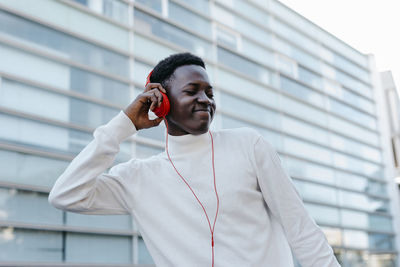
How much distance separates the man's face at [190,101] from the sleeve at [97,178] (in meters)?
0.23

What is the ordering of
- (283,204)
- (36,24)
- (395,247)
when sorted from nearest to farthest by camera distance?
(283,204) → (36,24) → (395,247)

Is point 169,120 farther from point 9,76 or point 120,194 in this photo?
point 9,76

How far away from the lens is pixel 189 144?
227cm

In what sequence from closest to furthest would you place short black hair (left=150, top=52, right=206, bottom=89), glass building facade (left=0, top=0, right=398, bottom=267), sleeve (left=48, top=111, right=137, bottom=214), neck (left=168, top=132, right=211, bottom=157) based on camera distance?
1. sleeve (left=48, top=111, right=137, bottom=214)
2. neck (left=168, top=132, right=211, bottom=157)
3. short black hair (left=150, top=52, right=206, bottom=89)
4. glass building facade (left=0, top=0, right=398, bottom=267)

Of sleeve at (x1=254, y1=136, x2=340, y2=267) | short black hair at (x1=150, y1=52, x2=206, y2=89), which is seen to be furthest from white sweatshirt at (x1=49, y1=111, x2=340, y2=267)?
short black hair at (x1=150, y1=52, x2=206, y2=89)

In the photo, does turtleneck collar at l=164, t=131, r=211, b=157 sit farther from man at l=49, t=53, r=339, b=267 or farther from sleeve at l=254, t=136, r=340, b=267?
sleeve at l=254, t=136, r=340, b=267

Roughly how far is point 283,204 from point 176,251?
50cm

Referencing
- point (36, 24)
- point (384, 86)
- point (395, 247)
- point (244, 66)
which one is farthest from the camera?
point (384, 86)

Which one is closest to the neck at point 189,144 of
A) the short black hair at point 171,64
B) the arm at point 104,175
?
the arm at point 104,175

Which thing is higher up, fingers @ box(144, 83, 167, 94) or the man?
fingers @ box(144, 83, 167, 94)

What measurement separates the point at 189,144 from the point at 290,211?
0.59 m

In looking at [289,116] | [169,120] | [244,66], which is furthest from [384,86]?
[169,120]

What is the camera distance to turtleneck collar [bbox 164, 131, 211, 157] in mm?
2232

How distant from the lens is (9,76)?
744cm
